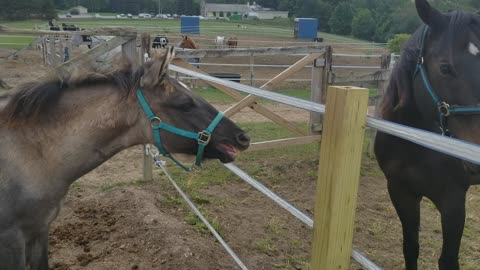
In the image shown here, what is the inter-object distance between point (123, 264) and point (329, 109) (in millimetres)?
2438

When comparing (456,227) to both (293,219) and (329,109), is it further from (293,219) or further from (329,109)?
(293,219)

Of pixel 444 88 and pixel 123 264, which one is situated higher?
pixel 444 88

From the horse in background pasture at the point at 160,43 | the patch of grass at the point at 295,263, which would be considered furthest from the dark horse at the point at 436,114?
the horse in background pasture at the point at 160,43

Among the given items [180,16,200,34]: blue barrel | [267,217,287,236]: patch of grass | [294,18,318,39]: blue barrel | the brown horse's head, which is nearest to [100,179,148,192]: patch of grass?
[267,217,287,236]: patch of grass

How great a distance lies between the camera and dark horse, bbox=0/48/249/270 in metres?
2.25

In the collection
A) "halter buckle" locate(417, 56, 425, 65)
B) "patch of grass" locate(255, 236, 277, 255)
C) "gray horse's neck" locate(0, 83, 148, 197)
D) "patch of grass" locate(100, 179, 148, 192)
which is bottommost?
"patch of grass" locate(100, 179, 148, 192)

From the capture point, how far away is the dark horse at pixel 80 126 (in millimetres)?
2254

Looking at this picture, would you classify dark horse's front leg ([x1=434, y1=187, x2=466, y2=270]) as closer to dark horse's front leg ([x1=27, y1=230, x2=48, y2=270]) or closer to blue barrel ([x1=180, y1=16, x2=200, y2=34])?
dark horse's front leg ([x1=27, y1=230, x2=48, y2=270])

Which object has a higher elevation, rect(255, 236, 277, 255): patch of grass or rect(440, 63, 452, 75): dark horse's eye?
rect(440, 63, 452, 75): dark horse's eye

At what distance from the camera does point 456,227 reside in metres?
2.56

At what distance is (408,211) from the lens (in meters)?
3.00

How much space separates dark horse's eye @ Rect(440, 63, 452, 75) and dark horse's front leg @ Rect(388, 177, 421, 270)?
864 millimetres

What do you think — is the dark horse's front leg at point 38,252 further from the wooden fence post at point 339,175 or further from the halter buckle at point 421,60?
the halter buckle at point 421,60

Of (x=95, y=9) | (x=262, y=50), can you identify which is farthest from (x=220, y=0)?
(x=262, y=50)
